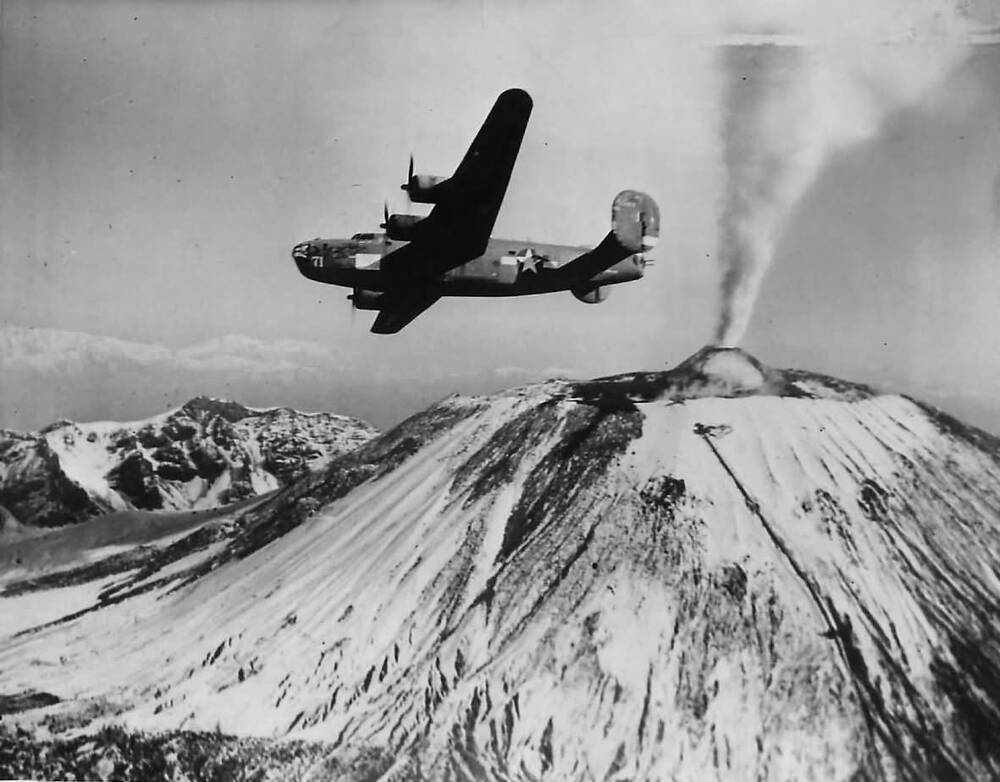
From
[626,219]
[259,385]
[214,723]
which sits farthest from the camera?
[259,385]

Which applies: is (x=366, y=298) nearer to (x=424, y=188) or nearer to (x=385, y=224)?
(x=385, y=224)

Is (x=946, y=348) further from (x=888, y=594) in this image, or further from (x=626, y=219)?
(x=626, y=219)

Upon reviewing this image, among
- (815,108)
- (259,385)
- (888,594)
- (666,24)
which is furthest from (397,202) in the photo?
(888,594)

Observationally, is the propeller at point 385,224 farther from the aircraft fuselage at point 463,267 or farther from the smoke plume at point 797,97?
the smoke plume at point 797,97

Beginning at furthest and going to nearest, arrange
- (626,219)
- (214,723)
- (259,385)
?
(259,385) < (214,723) < (626,219)

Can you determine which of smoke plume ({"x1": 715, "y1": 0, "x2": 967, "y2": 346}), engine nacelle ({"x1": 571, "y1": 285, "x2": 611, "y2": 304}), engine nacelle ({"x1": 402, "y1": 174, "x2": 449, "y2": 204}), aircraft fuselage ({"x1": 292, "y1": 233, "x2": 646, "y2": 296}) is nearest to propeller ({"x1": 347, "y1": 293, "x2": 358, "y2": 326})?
aircraft fuselage ({"x1": 292, "y1": 233, "x2": 646, "y2": 296})

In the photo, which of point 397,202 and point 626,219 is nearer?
point 626,219

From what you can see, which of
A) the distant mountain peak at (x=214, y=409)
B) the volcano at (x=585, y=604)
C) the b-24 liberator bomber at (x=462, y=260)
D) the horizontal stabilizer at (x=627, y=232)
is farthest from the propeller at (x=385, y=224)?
the distant mountain peak at (x=214, y=409)
